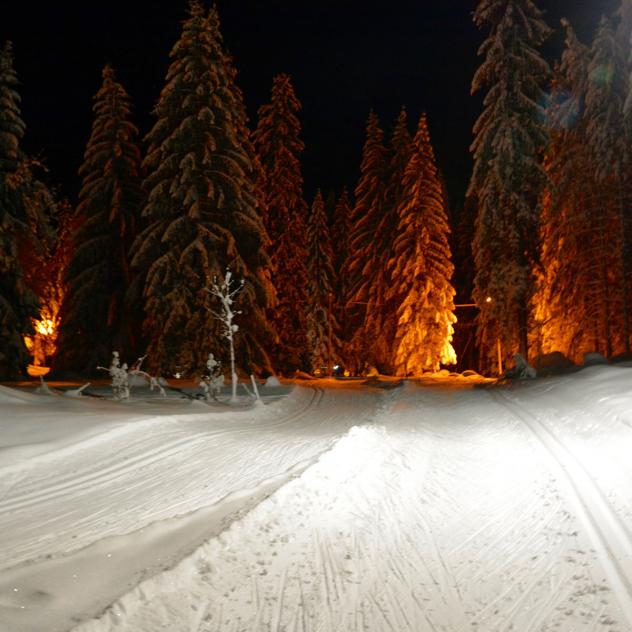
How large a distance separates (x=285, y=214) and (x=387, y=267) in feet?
25.5

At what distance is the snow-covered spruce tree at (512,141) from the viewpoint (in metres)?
25.9

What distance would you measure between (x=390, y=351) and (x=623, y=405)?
3122cm

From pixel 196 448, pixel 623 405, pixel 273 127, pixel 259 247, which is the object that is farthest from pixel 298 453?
pixel 273 127

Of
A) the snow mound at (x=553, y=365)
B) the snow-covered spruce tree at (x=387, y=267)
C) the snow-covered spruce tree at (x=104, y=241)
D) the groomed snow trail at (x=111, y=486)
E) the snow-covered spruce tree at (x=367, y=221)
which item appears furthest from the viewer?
the snow-covered spruce tree at (x=367, y=221)

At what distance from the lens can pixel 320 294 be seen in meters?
45.7

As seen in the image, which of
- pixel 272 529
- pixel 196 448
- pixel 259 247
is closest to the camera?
pixel 272 529

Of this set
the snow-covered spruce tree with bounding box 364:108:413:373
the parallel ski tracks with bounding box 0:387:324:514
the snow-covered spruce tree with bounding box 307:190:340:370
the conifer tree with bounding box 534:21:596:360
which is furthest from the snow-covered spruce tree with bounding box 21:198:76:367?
the parallel ski tracks with bounding box 0:387:324:514

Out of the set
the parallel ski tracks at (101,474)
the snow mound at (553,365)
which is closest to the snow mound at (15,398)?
the parallel ski tracks at (101,474)

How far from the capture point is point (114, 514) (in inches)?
275

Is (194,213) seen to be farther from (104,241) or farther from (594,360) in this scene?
(594,360)

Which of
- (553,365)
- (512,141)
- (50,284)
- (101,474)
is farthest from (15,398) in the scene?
(50,284)

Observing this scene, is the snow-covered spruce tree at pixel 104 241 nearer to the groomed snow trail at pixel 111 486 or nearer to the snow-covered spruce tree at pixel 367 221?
the groomed snow trail at pixel 111 486

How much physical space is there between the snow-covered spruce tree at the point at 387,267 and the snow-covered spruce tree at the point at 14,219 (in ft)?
74.6

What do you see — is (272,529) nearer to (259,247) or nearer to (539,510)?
(539,510)
